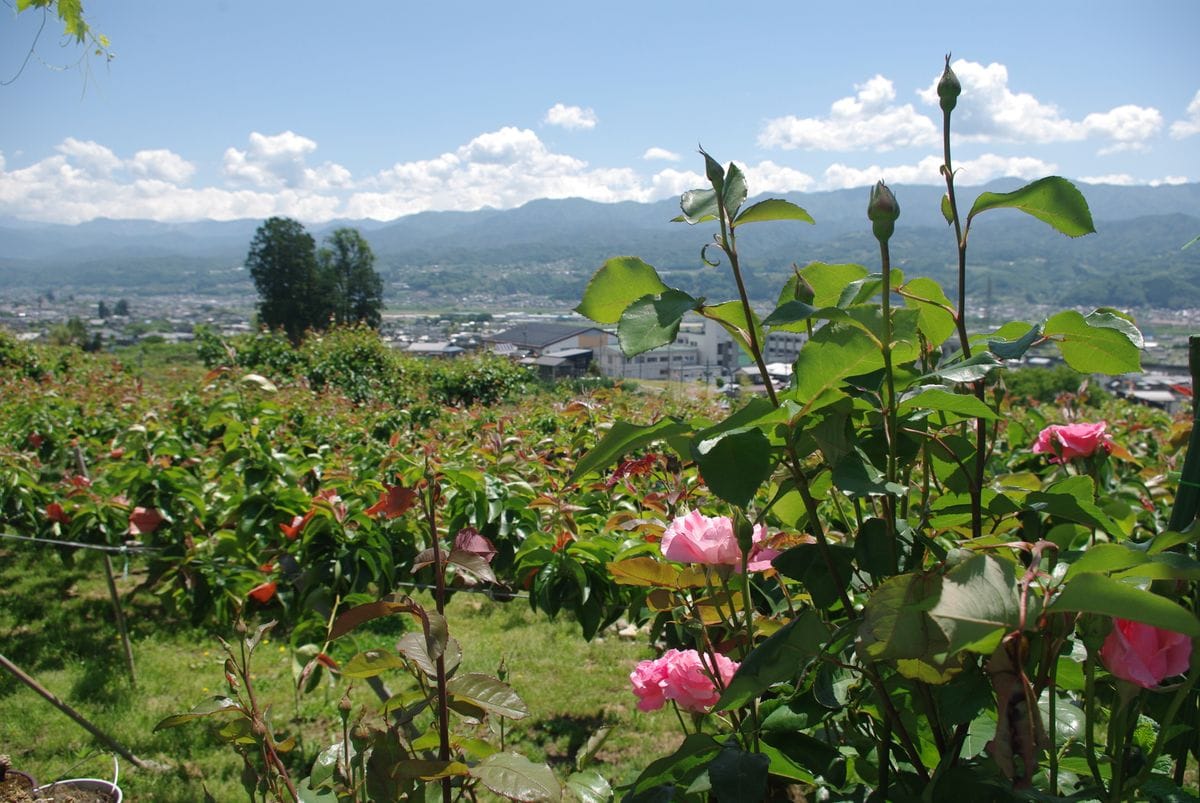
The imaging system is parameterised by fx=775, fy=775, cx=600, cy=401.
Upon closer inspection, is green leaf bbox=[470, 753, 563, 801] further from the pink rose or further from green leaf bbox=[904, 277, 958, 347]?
green leaf bbox=[904, 277, 958, 347]

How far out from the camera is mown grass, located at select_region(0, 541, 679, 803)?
2.75 meters

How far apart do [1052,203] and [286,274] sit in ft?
119

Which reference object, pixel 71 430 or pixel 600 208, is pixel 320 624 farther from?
pixel 600 208

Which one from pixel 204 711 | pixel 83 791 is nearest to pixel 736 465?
pixel 204 711

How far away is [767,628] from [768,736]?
0.34 ft

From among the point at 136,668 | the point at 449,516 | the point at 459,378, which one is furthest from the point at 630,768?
the point at 459,378

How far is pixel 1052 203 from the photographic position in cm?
58

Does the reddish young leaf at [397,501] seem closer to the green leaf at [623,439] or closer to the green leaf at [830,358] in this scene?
the green leaf at [623,439]

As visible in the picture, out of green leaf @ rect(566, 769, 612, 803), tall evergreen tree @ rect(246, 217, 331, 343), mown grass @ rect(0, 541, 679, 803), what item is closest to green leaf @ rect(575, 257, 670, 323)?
green leaf @ rect(566, 769, 612, 803)

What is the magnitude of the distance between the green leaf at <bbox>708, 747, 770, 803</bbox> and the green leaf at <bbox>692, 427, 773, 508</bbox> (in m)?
0.22

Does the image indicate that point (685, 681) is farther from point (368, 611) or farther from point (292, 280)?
point (292, 280)

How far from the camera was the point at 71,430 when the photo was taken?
4129 mm

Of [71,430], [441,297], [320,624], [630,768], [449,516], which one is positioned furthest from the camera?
[441,297]

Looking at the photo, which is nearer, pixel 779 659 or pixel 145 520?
pixel 779 659
